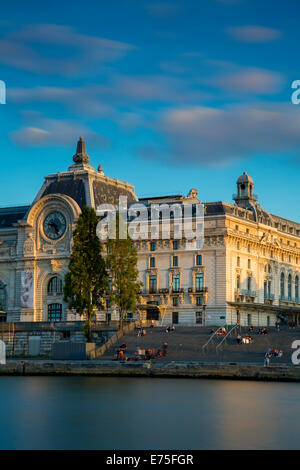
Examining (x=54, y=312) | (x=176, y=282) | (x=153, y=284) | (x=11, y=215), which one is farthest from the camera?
(x=11, y=215)

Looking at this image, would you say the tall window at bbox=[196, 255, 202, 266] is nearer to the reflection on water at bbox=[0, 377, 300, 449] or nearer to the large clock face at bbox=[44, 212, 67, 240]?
the large clock face at bbox=[44, 212, 67, 240]

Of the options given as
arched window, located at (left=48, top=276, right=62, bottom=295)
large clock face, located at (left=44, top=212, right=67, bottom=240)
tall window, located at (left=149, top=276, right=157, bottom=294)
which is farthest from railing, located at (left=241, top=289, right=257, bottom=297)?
large clock face, located at (left=44, top=212, right=67, bottom=240)

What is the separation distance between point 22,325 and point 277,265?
36.9m

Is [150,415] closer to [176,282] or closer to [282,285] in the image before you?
[176,282]

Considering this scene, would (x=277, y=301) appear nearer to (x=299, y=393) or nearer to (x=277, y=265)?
(x=277, y=265)

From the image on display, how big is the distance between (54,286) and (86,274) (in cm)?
3086

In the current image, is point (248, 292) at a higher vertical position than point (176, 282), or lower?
lower

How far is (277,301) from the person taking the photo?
117m

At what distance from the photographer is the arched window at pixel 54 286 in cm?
11606

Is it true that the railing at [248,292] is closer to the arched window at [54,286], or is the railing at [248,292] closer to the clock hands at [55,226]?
the arched window at [54,286]

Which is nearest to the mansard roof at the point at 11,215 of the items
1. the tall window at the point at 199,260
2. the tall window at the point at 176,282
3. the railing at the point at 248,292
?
the tall window at the point at 176,282

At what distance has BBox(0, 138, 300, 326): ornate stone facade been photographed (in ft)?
346

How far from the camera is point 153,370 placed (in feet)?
237

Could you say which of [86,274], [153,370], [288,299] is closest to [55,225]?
[86,274]
